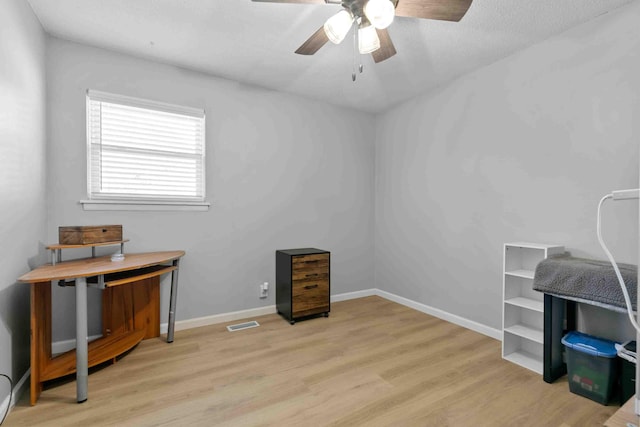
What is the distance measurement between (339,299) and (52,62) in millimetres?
3724

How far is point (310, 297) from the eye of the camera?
332 cm

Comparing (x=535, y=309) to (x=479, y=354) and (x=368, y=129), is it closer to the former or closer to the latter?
(x=479, y=354)

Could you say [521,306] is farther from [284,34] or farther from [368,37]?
[284,34]

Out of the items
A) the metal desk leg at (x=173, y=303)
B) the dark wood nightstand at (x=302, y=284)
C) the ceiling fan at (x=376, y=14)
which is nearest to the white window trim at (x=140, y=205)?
the metal desk leg at (x=173, y=303)

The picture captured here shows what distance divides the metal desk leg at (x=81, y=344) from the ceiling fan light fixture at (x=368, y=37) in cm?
228

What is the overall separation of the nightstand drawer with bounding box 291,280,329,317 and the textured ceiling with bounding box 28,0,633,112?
220cm

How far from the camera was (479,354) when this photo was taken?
2555mm

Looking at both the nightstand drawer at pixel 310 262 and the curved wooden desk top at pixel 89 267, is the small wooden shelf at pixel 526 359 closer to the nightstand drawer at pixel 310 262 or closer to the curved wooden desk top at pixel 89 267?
the nightstand drawer at pixel 310 262

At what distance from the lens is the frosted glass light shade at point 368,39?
1.88 meters

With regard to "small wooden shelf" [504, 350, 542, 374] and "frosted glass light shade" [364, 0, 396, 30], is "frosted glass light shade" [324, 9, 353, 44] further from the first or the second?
"small wooden shelf" [504, 350, 542, 374]

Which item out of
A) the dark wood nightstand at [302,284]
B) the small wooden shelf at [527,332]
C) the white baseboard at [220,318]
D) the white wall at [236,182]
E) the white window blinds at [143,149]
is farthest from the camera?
the dark wood nightstand at [302,284]

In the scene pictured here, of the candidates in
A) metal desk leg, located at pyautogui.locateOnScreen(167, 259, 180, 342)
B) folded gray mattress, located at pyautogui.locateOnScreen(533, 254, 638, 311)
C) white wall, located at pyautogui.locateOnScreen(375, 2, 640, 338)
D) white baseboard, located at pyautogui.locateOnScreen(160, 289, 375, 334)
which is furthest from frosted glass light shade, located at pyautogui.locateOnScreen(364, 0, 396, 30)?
white baseboard, located at pyautogui.locateOnScreen(160, 289, 375, 334)

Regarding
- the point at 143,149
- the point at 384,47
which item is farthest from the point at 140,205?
the point at 384,47

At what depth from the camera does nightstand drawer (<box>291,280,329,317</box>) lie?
3236mm
